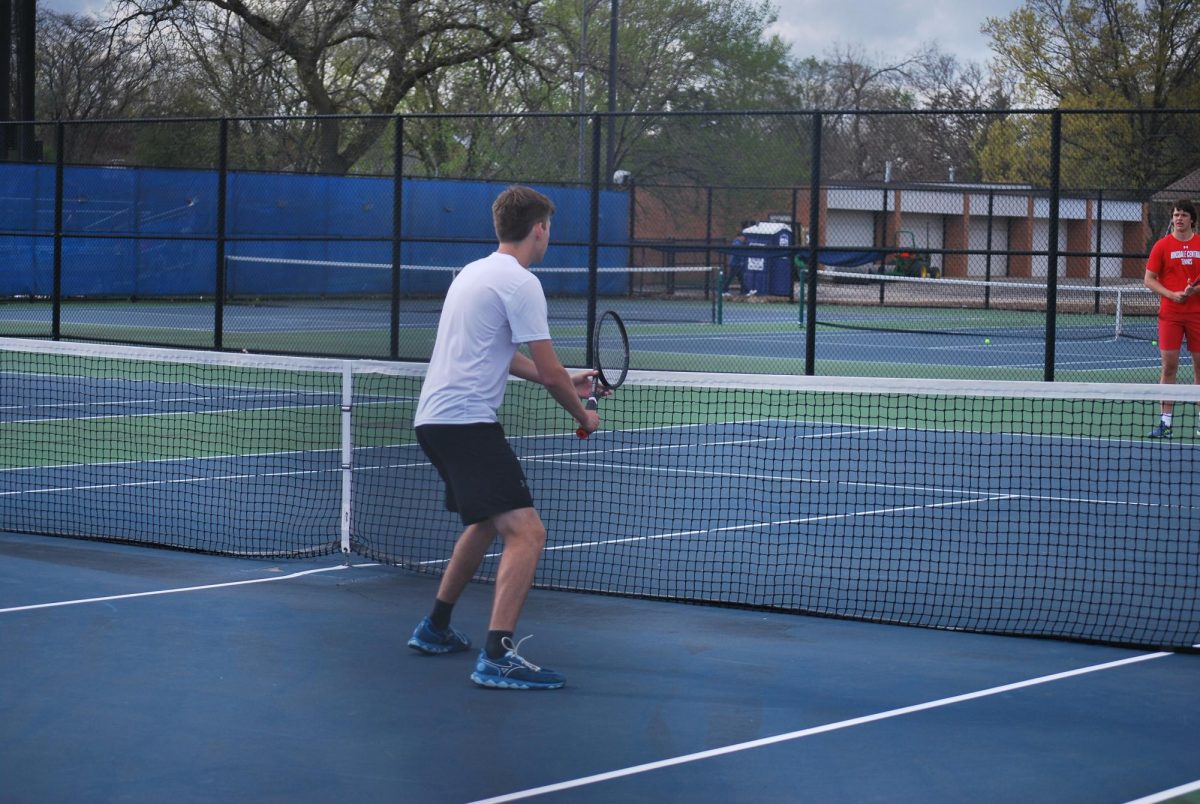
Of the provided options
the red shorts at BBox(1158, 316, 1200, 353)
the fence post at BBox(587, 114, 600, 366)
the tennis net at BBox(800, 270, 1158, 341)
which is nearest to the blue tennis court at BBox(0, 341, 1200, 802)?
the red shorts at BBox(1158, 316, 1200, 353)

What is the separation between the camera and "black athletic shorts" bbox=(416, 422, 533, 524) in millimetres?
5273

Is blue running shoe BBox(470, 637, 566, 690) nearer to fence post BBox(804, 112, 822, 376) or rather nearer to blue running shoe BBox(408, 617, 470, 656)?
blue running shoe BBox(408, 617, 470, 656)

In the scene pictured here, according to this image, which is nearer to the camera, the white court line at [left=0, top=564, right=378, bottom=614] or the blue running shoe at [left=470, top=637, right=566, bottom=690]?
the blue running shoe at [left=470, top=637, right=566, bottom=690]

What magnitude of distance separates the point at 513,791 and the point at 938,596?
301cm

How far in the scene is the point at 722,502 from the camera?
8.90m

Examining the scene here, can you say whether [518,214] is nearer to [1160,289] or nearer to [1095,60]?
[1160,289]

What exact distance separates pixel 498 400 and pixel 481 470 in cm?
27

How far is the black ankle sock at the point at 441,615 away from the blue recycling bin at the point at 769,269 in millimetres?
28891

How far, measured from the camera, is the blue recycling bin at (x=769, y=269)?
3450cm

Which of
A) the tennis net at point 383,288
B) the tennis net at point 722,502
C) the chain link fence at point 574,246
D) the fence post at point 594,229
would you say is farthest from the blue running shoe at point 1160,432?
the tennis net at point 383,288

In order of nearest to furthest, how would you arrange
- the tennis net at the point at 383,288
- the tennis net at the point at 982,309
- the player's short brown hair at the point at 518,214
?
the player's short brown hair at the point at 518,214
the tennis net at the point at 982,309
the tennis net at the point at 383,288

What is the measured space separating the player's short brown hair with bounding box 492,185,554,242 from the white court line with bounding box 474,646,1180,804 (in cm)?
182

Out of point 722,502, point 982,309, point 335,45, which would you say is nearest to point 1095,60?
point 982,309

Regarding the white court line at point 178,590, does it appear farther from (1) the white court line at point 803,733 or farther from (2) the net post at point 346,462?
(1) the white court line at point 803,733
